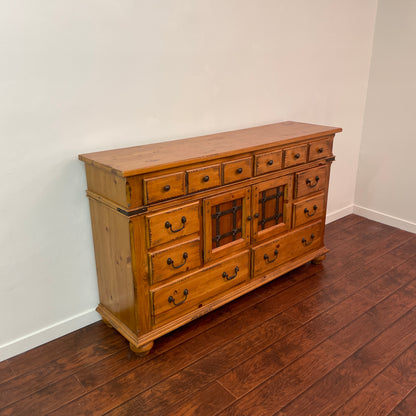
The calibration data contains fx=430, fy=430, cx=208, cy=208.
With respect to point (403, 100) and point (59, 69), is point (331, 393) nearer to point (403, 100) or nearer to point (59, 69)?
point (59, 69)

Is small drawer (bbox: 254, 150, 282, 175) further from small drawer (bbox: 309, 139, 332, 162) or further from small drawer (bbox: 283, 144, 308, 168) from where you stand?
small drawer (bbox: 309, 139, 332, 162)

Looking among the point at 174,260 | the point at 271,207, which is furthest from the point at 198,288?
the point at 271,207

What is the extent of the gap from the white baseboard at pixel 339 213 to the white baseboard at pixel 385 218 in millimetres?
50

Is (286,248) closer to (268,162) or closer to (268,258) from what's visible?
(268,258)

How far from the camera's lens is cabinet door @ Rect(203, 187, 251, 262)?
2.19 metres

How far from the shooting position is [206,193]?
2.12 metres

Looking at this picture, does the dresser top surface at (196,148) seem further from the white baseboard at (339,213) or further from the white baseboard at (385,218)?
the white baseboard at (385,218)

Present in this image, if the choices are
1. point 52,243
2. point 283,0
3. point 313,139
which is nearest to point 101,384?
point 52,243

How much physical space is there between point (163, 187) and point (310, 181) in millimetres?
1138

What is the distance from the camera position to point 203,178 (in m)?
2.08

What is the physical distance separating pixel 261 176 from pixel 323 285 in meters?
0.87

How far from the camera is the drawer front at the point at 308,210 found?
2.67 meters

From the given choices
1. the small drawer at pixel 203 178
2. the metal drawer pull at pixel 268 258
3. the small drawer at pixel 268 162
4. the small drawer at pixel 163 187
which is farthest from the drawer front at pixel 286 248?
the small drawer at pixel 163 187

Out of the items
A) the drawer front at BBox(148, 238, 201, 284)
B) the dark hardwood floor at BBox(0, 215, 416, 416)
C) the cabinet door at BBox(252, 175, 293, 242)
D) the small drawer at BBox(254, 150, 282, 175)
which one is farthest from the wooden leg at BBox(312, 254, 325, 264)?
the drawer front at BBox(148, 238, 201, 284)
